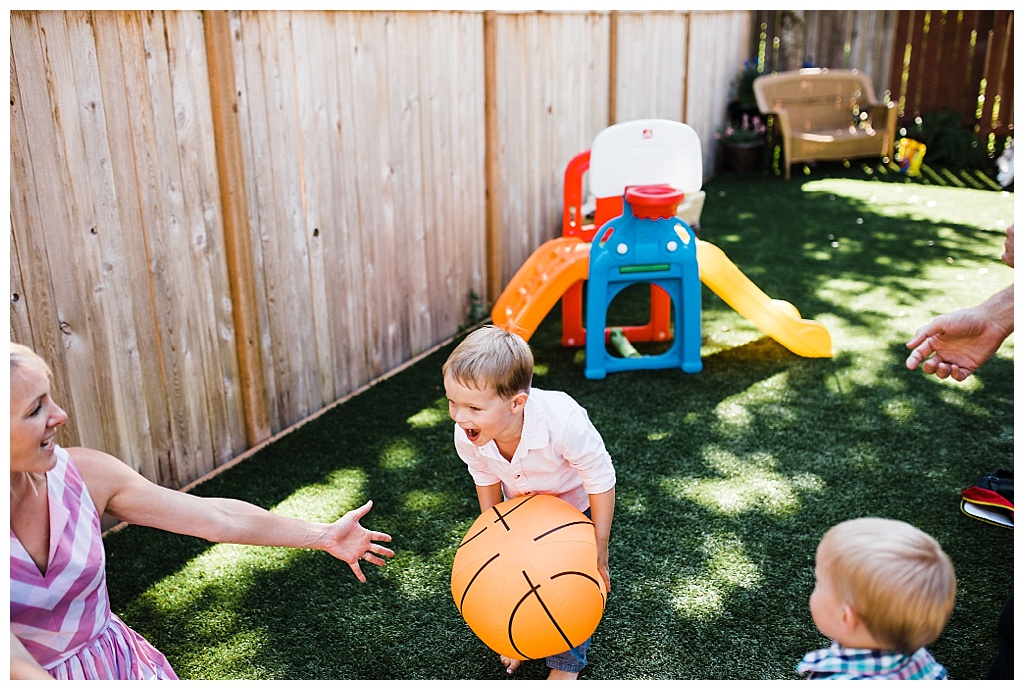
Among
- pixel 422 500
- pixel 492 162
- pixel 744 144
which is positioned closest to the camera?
pixel 422 500

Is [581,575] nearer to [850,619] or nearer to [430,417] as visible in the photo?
[850,619]

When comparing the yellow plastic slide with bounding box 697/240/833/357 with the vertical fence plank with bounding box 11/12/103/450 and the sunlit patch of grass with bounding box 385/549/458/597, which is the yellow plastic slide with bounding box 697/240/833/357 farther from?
the vertical fence plank with bounding box 11/12/103/450

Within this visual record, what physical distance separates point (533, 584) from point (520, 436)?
424 mm

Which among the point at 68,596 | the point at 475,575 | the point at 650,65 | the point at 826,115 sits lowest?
the point at 826,115

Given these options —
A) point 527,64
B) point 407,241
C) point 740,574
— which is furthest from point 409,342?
point 740,574

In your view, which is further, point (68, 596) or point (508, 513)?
point (508, 513)

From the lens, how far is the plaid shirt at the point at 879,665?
190 centimetres

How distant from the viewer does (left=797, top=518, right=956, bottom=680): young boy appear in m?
1.81

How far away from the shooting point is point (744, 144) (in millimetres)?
11328

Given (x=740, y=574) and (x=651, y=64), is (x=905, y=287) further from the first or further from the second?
(x=740, y=574)

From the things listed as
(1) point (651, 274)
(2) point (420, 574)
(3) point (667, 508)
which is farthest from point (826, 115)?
(2) point (420, 574)

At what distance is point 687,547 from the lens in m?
3.48

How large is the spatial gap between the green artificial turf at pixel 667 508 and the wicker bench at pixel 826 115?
17.3 feet
